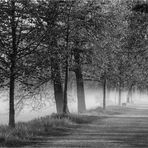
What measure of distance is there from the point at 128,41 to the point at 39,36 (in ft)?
61.1

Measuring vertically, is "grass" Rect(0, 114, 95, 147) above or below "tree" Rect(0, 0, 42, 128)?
below

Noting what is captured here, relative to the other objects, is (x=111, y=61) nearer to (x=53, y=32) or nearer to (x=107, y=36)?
(x=107, y=36)

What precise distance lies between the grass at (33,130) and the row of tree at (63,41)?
1.44 metres

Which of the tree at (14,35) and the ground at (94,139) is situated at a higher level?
the tree at (14,35)

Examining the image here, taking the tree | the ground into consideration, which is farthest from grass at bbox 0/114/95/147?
the tree

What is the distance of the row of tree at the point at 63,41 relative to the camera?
70.9 ft

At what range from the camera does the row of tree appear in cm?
2161

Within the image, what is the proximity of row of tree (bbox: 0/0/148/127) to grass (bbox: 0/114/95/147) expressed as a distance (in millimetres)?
1445

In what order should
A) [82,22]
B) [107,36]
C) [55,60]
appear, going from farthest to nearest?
[107,36] → [82,22] → [55,60]

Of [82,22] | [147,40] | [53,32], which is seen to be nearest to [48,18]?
[53,32]

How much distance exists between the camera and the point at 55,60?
23.7 metres

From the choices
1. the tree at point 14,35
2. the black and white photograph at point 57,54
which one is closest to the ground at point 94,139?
the black and white photograph at point 57,54

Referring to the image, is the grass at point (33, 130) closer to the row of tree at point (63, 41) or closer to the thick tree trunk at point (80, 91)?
the row of tree at point (63, 41)

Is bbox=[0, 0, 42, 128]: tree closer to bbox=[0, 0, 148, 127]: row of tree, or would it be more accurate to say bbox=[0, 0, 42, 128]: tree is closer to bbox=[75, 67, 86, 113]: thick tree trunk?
bbox=[0, 0, 148, 127]: row of tree
